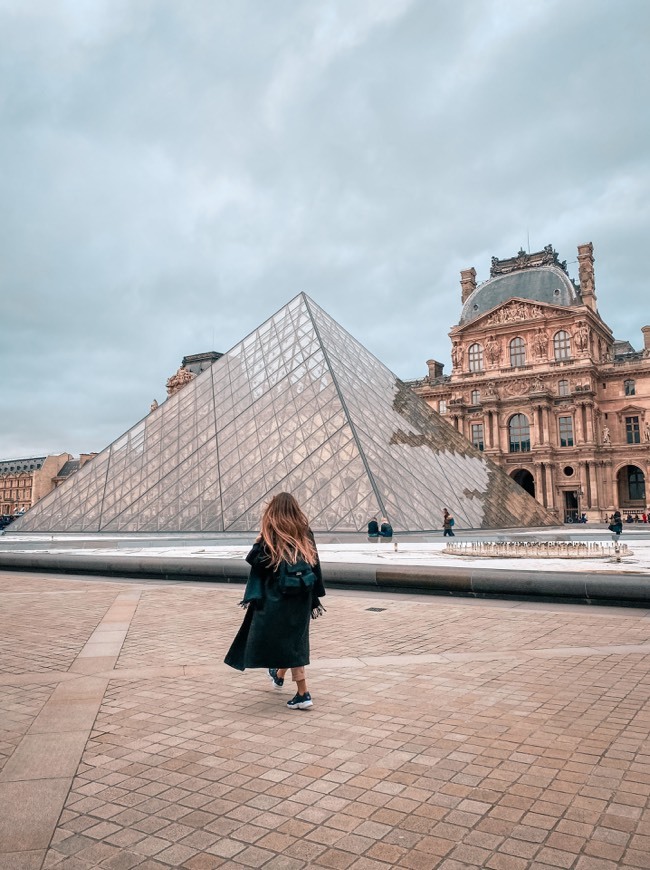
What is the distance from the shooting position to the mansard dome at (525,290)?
182 ft

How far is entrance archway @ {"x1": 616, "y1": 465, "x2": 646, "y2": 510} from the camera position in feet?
170

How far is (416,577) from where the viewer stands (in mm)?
9695

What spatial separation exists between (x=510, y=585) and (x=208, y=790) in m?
6.58

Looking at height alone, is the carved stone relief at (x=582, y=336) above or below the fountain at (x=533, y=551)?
above

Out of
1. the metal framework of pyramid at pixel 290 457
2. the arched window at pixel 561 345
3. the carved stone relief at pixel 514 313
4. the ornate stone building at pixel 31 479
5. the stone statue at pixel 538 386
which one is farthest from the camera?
the ornate stone building at pixel 31 479

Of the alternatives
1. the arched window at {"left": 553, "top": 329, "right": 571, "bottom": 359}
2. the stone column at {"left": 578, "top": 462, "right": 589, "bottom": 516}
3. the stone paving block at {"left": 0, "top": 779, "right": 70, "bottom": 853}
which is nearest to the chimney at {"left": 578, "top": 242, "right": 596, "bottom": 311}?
the arched window at {"left": 553, "top": 329, "right": 571, "bottom": 359}

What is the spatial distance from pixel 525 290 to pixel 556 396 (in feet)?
36.8

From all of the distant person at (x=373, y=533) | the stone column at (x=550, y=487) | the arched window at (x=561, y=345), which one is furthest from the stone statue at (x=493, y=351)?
the distant person at (x=373, y=533)

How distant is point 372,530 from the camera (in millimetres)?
17781

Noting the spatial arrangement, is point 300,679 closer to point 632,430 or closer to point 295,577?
point 295,577

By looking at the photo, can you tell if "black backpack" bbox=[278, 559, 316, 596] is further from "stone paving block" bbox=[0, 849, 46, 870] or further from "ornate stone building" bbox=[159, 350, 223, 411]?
"ornate stone building" bbox=[159, 350, 223, 411]

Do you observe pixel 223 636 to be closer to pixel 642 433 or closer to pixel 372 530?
pixel 372 530

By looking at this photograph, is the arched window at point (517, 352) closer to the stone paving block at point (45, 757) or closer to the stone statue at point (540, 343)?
the stone statue at point (540, 343)

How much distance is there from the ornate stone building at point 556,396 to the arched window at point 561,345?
8cm
